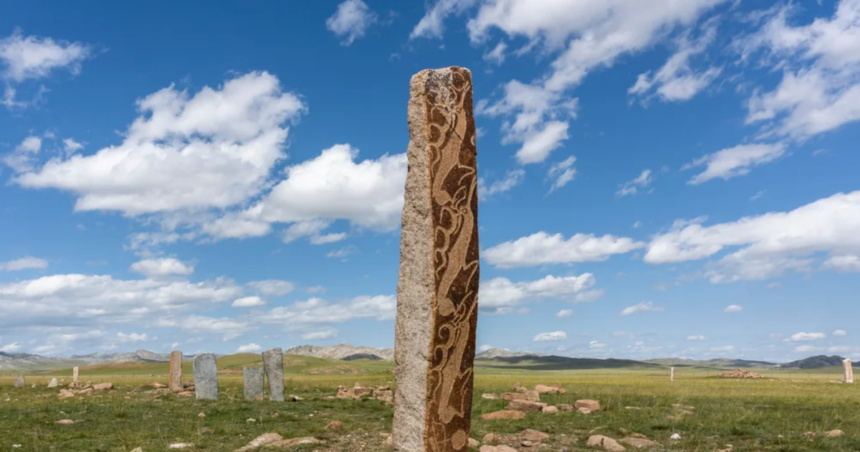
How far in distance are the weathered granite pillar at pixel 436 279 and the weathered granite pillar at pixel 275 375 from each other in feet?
43.9

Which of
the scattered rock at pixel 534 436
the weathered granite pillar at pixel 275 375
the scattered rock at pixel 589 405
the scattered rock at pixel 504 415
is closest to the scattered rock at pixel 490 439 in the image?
the scattered rock at pixel 534 436

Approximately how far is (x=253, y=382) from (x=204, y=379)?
184 centimetres

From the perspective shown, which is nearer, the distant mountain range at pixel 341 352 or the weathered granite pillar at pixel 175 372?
the weathered granite pillar at pixel 175 372

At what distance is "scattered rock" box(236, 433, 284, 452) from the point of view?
10242 mm

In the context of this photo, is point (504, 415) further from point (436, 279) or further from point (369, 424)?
point (436, 279)

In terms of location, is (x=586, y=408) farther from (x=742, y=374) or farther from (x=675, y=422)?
(x=742, y=374)

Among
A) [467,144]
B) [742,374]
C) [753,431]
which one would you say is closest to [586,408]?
[753,431]

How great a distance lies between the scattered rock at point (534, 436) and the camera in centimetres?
1085

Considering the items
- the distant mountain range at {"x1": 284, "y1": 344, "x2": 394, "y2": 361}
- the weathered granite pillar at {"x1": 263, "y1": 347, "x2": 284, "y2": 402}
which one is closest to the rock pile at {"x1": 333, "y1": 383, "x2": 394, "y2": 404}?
the weathered granite pillar at {"x1": 263, "y1": 347, "x2": 284, "y2": 402}

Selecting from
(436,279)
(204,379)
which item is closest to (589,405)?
(436,279)

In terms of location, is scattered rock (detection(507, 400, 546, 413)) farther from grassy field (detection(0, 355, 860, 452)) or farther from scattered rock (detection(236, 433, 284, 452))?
scattered rock (detection(236, 433, 284, 452))

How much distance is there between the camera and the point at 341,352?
184 metres

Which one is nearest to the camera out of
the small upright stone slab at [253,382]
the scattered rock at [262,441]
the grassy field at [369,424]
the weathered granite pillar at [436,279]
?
the weathered granite pillar at [436,279]

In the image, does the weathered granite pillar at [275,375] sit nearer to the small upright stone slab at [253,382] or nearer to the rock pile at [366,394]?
the small upright stone slab at [253,382]
